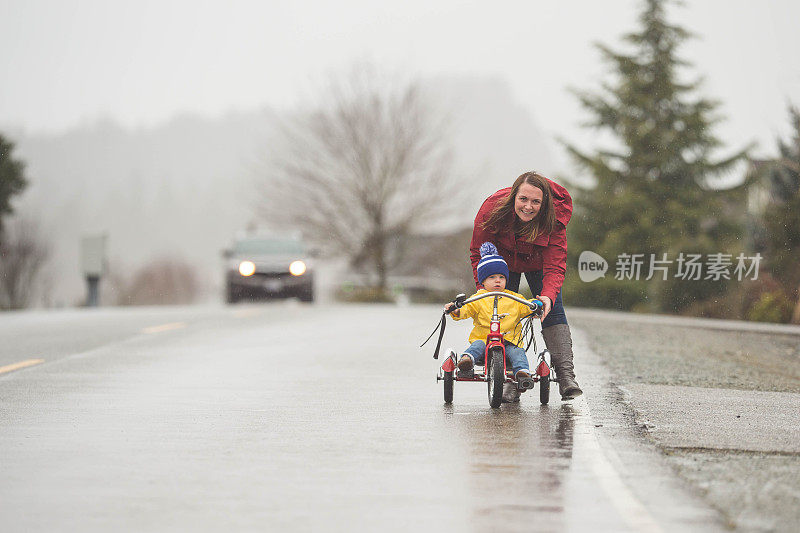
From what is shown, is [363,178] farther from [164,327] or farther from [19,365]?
[19,365]

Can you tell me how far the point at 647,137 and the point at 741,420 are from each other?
3435 cm

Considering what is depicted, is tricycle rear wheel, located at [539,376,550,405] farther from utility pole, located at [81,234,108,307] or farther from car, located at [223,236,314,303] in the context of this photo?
utility pole, located at [81,234,108,307]

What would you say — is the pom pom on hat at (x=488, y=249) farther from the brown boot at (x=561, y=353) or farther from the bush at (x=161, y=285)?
the bush at (x=161, y=285)

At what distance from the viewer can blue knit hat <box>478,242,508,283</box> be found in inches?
352

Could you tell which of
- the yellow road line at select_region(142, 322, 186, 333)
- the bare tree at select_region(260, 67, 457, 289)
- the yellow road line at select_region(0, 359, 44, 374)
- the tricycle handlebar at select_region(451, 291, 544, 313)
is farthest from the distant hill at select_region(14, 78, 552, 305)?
the tricycle handlebar at select_region(451, 291, 544, 313)

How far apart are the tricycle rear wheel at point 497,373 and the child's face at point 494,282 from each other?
1.47 ft

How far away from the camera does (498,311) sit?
8.93 meters

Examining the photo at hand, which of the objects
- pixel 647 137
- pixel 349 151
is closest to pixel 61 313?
pixel 647 137

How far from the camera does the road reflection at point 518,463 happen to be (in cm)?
547

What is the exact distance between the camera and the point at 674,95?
1678 inches

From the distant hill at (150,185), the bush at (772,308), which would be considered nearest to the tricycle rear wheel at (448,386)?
the bush at (772,308)

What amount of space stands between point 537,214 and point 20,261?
7344 cm

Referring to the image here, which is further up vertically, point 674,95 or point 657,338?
point 674,95

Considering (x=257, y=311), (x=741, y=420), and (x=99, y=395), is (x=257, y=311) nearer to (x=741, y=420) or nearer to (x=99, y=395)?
(x=99, y=395)
